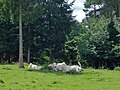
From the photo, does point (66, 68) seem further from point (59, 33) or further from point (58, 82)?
point (59, 33)

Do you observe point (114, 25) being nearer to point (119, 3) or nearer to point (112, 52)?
point (112, 52)

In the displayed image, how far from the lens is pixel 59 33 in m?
61.4

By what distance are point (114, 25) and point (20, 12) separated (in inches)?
618

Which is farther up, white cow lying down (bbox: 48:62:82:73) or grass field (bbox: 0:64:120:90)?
white cow lying down (bbox: 48:62:82:73)

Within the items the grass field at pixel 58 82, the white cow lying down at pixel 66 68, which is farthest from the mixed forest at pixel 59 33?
the grass field at pixel 58 82

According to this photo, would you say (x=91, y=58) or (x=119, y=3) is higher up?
(x=119, y=3)

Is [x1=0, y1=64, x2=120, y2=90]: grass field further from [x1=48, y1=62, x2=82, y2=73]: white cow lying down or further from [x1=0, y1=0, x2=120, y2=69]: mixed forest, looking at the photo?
[x1=0, y1=0, x2=120, y2=69]: mixed forest

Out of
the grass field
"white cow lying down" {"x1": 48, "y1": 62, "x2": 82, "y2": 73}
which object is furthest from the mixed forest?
the grass field

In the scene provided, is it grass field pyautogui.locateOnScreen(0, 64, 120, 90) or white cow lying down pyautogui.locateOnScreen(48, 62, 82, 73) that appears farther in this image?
white cow lying down pyautogui.locateOnScreen(48, 62, 82, 73)

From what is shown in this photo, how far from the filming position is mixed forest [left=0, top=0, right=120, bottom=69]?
43031 millimetres

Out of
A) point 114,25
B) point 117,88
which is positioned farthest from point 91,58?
point 117,88

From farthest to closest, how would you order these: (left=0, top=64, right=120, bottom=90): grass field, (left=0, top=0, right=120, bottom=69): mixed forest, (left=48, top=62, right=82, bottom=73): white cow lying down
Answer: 1. (left=0, top=0, right=120, bottom=69): mixed forest
2. (left=48, top=62, right=82, bottom=73): white cow lying down
3. (left=0, top=64, right=120, bottom=90): grass field

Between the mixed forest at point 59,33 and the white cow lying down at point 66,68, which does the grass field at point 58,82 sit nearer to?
the white cow lying down at point 66,68

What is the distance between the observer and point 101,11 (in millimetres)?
66875
